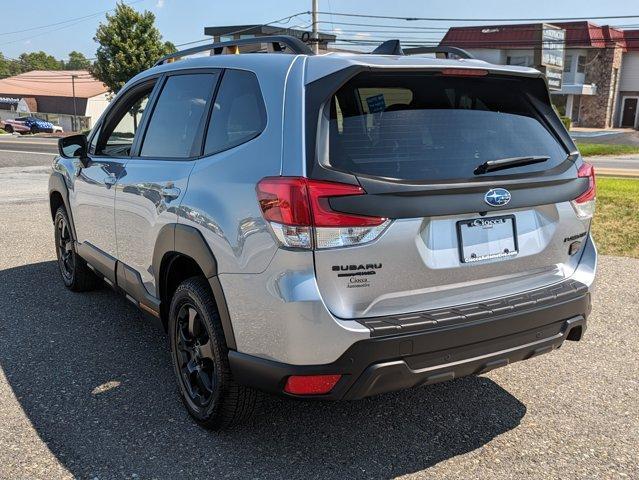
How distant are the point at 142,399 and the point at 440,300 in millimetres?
1818

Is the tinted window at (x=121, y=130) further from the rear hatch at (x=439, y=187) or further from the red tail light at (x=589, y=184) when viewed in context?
the red tail light at (x=589, y=184)

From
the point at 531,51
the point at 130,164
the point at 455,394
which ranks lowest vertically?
the point at 455,394

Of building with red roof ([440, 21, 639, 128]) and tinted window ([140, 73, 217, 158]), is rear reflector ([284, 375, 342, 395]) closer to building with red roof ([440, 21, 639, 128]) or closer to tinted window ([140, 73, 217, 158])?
tinted window ([140, 73, 217, 158])

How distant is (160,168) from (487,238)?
1788mm

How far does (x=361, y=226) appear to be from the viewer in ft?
8.13

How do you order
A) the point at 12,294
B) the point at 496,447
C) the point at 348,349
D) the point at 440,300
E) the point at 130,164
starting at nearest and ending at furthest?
the point at 348,349 < the point at 440,300 < the point at 496,447 < the point at 130,164 < the point at 12,294

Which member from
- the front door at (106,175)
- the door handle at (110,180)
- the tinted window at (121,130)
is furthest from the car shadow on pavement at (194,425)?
the tinted window at (121,130)

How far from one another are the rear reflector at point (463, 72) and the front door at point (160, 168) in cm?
122

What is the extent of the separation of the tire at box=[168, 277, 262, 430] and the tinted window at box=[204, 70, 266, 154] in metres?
0.69

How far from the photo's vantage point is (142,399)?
3520mm

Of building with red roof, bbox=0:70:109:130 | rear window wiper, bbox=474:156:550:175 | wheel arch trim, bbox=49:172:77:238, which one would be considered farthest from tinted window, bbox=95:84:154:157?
building with red roof, bbox=0:70:109:130

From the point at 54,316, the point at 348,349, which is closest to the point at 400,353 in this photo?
the point at 348,349

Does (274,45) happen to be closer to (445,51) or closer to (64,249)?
(445,51)

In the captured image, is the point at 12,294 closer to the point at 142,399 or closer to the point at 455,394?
the point at 142,399
